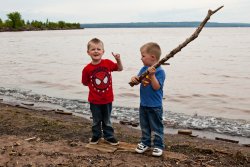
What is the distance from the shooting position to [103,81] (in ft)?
20.4

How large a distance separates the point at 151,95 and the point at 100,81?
0.92 m

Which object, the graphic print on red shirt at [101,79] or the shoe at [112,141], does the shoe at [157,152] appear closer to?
the shoe at [112,141]

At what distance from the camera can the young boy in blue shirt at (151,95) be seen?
570 cm

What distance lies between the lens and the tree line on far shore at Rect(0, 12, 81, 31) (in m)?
122

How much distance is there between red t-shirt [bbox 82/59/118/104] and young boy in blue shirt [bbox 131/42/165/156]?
0.61 meters

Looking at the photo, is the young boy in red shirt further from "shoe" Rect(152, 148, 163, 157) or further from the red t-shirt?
"shoe" Rect(152, 148, 163, 157)

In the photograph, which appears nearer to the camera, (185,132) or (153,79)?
(153,79)

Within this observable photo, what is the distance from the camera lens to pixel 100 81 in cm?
621

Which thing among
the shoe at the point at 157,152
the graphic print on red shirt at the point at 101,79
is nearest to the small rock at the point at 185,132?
the shoe at the point at 157,152

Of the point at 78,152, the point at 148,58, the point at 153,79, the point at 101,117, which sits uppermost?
the point at 148,58

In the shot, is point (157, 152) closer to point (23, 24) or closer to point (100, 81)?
point (100, 81)

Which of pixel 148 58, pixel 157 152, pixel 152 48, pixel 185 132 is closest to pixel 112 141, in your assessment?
pixel 157 152

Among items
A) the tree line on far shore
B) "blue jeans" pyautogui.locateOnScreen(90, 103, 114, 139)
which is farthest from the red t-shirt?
the tree line on far shore

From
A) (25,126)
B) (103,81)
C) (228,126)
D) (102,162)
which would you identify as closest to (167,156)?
(102,162)
